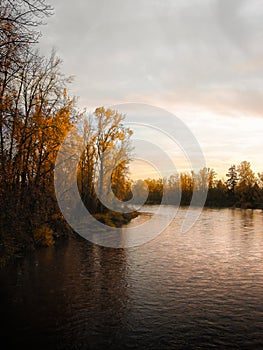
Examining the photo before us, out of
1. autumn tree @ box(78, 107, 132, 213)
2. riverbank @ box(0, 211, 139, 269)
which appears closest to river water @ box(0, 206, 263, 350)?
riverbank @ box(0, 211, 139, 269)

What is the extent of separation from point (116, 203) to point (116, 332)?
26927mm

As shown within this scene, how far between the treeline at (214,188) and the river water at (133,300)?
4521 cm

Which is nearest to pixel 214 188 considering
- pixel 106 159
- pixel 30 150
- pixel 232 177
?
pixel 232 177

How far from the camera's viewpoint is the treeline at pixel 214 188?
65500 millimetres

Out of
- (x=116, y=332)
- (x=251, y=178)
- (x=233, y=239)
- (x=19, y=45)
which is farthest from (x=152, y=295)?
(x=251, y=178)

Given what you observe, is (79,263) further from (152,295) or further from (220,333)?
(220,333)

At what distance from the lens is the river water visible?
24.8ft

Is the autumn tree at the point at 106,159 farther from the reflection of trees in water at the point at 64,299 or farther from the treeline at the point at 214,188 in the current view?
the treeline at the point at 214,188

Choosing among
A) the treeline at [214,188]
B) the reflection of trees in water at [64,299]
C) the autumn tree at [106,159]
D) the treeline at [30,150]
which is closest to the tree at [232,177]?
the treeline at [214,188]

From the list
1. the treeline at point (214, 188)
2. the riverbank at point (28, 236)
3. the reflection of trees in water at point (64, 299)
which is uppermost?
→ the treeline at point (214, 188)

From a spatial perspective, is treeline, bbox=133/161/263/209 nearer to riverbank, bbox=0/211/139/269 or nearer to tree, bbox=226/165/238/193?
tree, bbox=226/165/238/193

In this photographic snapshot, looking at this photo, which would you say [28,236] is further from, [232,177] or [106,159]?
[232,177]

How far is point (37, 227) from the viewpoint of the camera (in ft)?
60.0

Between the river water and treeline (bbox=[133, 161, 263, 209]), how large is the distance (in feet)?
148
